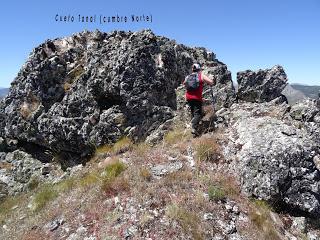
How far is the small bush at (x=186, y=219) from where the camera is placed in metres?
12.4

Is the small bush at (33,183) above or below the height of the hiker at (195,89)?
below

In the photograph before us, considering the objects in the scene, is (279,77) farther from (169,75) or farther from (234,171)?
(234,171)

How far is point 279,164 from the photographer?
602 inches

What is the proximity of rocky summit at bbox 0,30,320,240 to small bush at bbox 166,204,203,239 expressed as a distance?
4cm

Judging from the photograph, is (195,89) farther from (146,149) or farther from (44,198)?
(44,198)

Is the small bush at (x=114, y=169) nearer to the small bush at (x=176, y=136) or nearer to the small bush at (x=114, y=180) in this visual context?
the small bush at (x=114, y=180)

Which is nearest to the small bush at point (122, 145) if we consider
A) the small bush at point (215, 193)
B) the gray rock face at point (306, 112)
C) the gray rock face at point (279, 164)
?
the gray rock face at point (279, 164)

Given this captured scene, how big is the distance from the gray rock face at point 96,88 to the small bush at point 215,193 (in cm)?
840

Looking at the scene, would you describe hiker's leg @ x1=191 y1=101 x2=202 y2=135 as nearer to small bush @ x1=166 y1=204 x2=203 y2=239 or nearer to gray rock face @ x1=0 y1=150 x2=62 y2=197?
small bush @ x1=166 y1=204 x2=203 y2=239

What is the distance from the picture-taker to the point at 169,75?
2402cm

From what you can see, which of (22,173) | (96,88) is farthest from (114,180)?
(22,173)

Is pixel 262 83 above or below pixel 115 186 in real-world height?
above

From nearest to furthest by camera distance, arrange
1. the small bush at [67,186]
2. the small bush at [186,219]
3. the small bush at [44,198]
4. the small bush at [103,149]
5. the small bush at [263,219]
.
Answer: the small bush at [186,219]
the small bush at [263,219]
the small bush at [44,198]
the small bush at [67,186]
the small bush at [103,149]

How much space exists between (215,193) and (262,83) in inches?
582
